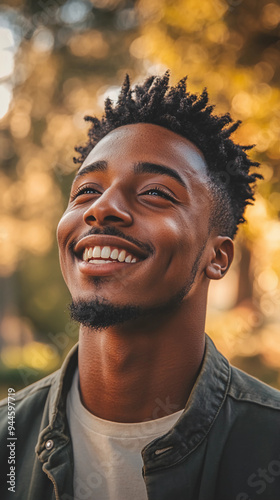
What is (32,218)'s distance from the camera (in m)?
7.78

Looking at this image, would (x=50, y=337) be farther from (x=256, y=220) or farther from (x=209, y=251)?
(x=209, y=251)

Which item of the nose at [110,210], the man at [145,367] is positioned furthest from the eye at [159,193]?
the nose at [110,210]

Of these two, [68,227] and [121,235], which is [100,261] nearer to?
[121,235]

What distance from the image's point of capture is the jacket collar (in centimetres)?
186

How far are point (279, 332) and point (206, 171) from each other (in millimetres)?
4867

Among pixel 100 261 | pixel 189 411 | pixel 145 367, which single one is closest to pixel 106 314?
pixel 100 261

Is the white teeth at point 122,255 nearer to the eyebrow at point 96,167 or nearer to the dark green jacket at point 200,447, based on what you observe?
the eyebrow at point 96,167

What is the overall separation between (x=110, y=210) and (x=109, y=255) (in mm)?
198

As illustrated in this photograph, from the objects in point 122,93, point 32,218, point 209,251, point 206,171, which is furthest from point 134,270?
point 32,218

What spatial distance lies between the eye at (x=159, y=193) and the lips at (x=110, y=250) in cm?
29

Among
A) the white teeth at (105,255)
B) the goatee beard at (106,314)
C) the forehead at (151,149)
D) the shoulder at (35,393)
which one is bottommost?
the shoulder at (35,393)

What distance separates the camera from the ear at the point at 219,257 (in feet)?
7.46

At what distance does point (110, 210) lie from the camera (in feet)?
6.40

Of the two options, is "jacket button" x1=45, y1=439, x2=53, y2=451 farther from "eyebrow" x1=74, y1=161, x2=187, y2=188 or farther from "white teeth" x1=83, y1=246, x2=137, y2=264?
"eyebrow" x1=74, y1=161, x2=187, y2=188
